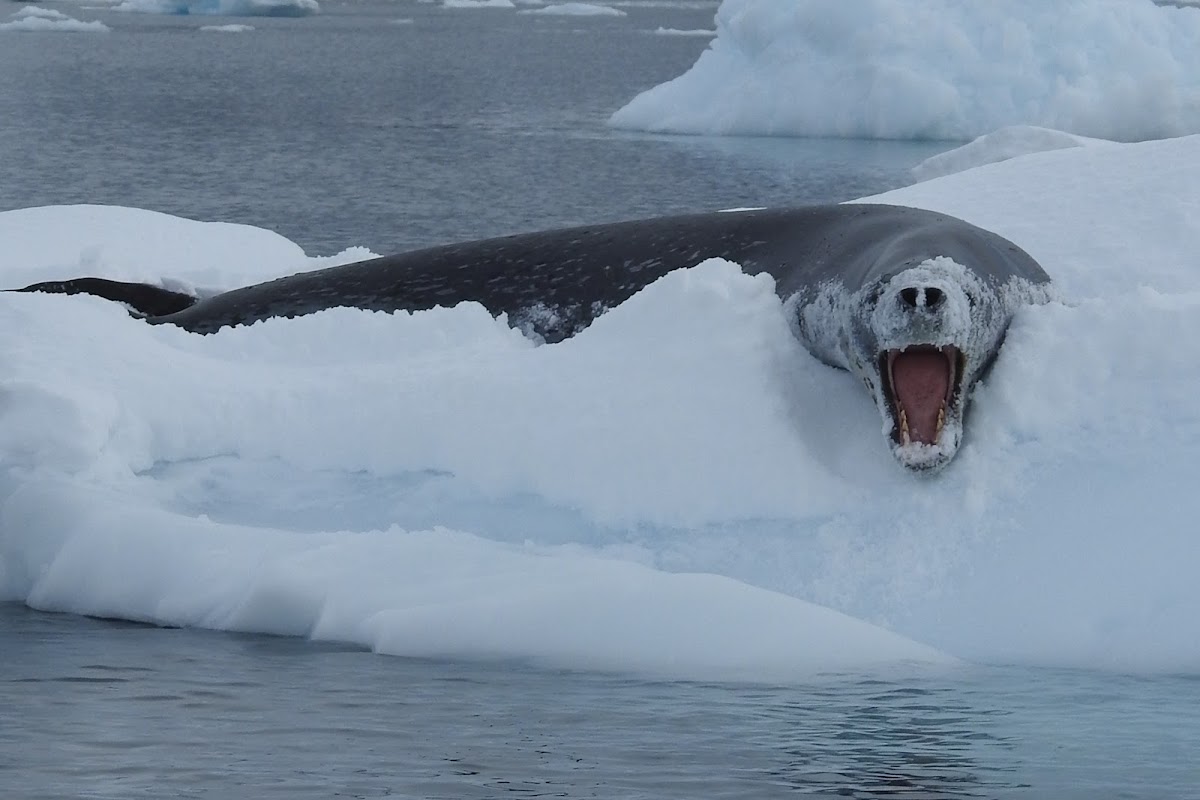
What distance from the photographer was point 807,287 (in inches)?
268

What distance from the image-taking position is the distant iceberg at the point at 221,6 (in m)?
75.9

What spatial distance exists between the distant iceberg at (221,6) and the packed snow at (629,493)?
70151 mm

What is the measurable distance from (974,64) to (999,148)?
25.5 feet

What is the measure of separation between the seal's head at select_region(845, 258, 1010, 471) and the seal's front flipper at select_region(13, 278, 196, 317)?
169 inches

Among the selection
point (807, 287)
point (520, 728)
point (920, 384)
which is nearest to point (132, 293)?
point (807, 287)

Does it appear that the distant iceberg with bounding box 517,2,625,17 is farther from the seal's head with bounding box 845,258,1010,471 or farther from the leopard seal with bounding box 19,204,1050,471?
the seal's head with bounding box 845,258,1010,471

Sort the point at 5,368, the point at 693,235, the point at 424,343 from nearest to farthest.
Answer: the point at 5,368 < the point at 424,343 < the point at 693,235

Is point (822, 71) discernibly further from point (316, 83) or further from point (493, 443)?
point (316, 83)

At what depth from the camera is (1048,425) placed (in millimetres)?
6141

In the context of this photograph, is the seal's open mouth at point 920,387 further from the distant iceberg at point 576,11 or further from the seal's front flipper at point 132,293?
the distant iceberg at point 576,11

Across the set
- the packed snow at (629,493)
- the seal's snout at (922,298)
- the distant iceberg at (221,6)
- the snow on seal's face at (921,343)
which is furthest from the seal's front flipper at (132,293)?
the distant iceberg at (221,6)

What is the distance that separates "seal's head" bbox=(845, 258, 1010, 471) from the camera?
19.7 feet

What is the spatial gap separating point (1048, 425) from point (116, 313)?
3752 millimetres

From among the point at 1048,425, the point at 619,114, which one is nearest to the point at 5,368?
the point at 1048,425
